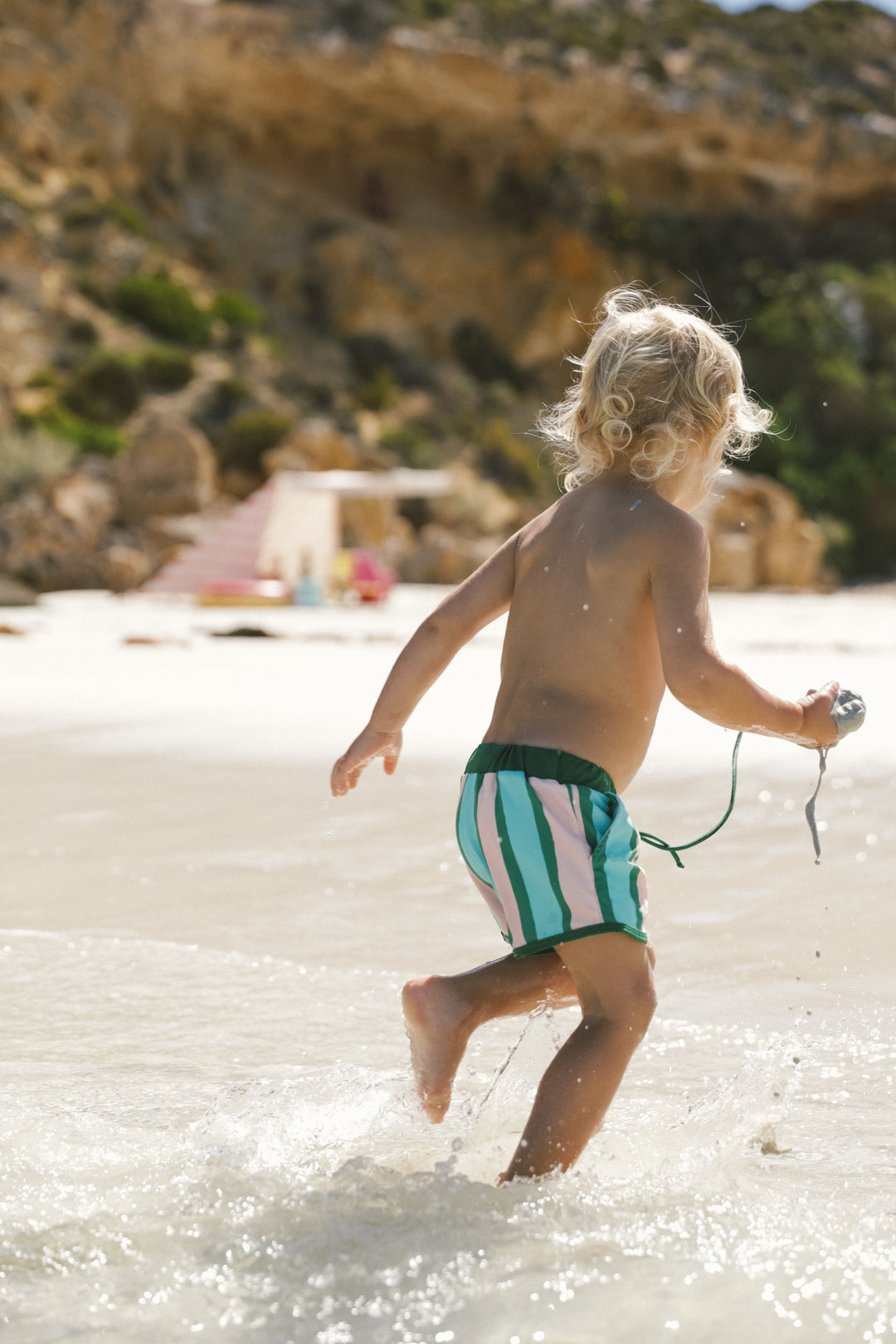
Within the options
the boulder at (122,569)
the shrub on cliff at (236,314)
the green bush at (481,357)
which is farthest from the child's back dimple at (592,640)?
the green bush at (481,357)

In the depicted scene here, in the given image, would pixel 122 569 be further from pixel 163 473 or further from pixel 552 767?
pixel 552 767

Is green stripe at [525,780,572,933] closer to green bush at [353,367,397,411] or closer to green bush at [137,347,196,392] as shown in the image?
green bush at [137,347,196,392]

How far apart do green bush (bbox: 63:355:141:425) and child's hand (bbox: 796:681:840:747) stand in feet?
65.8

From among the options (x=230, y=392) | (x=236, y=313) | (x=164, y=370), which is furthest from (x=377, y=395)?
(x=164, y=370)

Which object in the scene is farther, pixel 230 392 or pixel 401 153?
pixel 401 153

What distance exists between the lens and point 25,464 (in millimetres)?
17422

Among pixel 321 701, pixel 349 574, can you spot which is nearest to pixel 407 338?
pixel 349 574

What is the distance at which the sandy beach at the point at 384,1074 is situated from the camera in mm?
1323

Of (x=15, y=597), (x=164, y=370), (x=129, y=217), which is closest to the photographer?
(x=15, y=597)

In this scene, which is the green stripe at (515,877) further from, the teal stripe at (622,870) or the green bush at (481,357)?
the green bush at (481,357)

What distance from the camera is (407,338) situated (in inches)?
1066

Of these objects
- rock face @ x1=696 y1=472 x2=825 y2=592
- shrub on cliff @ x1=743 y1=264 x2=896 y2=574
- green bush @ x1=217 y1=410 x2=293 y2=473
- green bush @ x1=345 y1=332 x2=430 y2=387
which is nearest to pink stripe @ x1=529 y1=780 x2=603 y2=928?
green bush @ x1=217 y1=410 x2=293 y2=473

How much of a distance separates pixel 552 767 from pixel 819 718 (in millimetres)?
357

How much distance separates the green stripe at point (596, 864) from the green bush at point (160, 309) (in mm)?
22739
